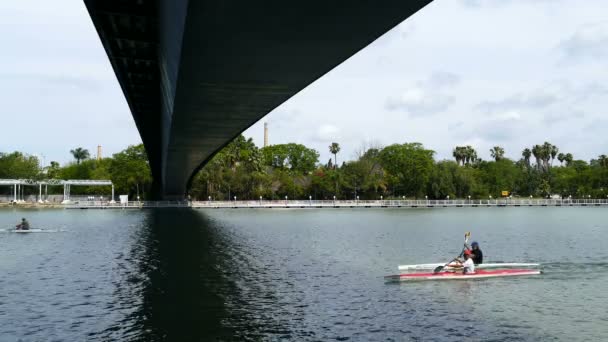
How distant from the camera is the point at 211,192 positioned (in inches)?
4899

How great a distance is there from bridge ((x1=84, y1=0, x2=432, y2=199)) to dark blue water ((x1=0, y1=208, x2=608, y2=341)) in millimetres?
8154

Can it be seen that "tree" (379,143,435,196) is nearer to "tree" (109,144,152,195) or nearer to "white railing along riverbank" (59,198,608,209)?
"white railing along riverbank" (59,198,608,209)

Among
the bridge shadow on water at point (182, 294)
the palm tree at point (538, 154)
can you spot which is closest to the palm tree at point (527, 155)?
the palm tree at point (538, 154)

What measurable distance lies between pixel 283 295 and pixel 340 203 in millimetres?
96085

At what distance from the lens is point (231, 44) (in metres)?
14.4

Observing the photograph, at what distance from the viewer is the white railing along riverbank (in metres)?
106

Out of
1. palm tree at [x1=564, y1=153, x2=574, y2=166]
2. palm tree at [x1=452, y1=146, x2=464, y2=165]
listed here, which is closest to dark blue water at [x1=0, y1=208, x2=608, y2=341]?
palm tree at [x1=452, y1=146, x2=464, y2=165]

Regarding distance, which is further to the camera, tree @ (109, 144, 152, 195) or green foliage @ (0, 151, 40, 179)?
green foliage @ (0, 151, 40, 179)

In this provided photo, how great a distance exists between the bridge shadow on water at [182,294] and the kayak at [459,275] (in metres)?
7.73

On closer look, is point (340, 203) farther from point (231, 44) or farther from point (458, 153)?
point (231, 44)

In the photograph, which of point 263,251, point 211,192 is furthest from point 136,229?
point 211,192

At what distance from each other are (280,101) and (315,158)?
431ft

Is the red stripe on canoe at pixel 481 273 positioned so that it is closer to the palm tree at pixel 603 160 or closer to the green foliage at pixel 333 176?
the green foliage at pixel 333 176

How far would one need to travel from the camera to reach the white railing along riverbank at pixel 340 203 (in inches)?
4176
